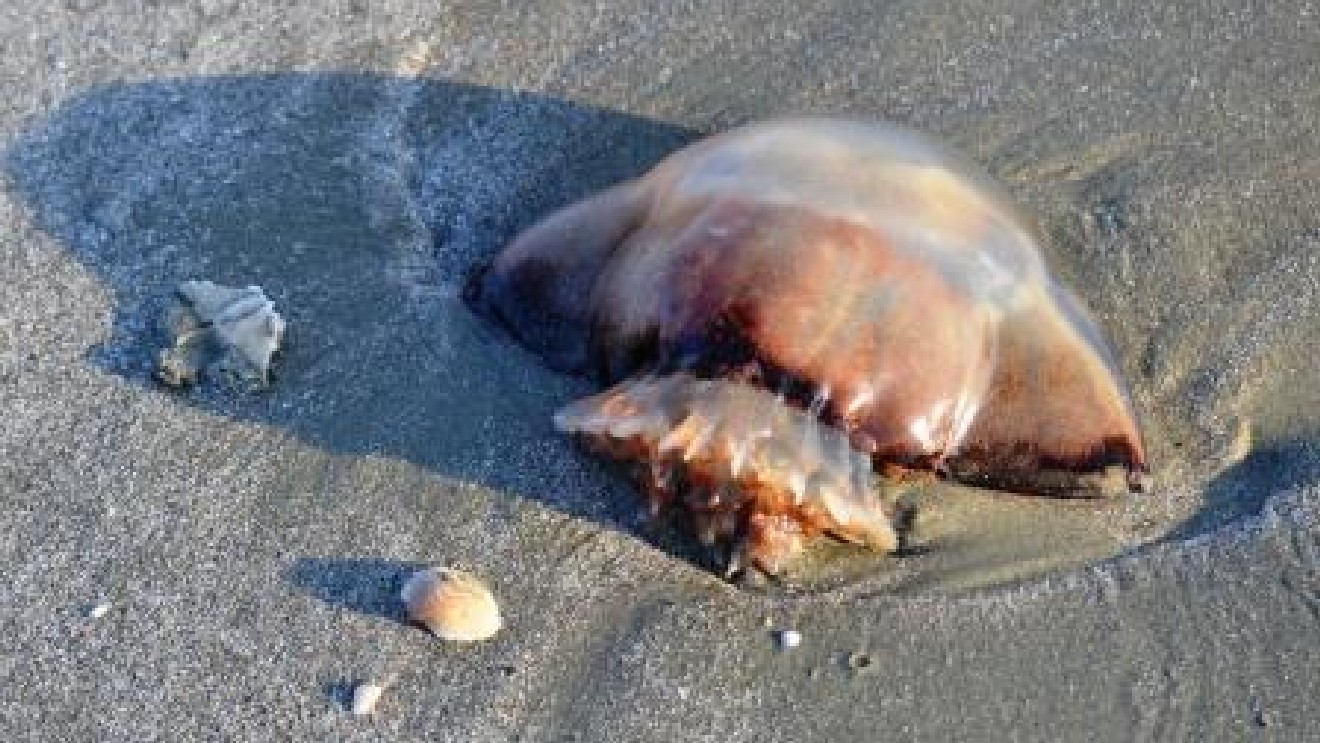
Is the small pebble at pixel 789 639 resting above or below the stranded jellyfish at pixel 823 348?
below

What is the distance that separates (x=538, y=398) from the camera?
353 centimetres

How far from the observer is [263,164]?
157 inches

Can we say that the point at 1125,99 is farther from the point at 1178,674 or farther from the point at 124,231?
the point at 124,231

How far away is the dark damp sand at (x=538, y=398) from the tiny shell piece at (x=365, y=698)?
0.09 ft

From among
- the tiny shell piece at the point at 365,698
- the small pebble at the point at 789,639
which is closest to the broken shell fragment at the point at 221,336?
the tiny shell piece at the point at 365,698

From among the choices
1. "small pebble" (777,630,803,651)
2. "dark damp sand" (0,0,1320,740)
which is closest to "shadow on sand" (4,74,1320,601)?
"dark damp sand" (0,0,1320,740)

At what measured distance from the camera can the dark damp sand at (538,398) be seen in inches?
122

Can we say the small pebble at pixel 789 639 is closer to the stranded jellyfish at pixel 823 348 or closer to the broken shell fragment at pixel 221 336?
the stranded jellyfish at pixel 823 348

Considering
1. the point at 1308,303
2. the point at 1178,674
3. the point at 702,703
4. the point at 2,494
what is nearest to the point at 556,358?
the point at 702,703

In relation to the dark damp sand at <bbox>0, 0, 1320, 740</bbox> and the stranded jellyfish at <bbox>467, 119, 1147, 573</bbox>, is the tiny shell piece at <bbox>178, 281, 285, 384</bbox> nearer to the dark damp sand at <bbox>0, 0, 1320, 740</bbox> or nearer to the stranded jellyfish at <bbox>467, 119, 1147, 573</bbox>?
the dark damp sand at <bbox>0, 0, 1320, 740</bbox>

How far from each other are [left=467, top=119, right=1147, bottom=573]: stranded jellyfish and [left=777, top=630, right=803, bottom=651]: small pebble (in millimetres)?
127

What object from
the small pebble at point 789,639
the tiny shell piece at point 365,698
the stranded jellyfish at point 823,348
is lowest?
the tiny shell piece at point 365,698

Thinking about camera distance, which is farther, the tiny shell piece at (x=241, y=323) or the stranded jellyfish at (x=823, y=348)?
the tiny shell piece at (x=241, y=323)

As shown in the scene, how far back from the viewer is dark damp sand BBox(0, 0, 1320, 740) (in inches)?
122
